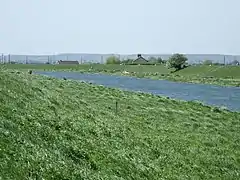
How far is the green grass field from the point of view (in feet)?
47.4

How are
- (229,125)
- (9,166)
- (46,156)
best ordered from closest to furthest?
1. (9,166)
2. (46,156)
3. (229,125)

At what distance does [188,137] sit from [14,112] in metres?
13.9

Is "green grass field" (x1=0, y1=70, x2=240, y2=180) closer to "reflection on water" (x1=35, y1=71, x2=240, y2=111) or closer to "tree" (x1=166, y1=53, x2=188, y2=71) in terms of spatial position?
"reflection on water" (x1=35, y1=71, x2=240, y2=111)

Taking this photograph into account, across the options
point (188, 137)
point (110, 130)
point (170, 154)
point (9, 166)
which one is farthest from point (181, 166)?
point (9, 166)

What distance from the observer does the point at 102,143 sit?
20750 mm

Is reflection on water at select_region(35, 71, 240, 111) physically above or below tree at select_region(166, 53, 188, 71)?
below

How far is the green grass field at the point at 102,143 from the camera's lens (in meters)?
14.5

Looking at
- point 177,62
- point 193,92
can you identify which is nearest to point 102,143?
point 193,92

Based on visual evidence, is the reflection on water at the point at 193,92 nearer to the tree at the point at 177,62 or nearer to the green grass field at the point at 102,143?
the green grass field at the point at 102,143

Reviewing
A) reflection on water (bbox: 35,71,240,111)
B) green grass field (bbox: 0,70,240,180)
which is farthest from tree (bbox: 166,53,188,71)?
green grass field (bbox: 0,70,240,180)

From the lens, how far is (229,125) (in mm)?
38562

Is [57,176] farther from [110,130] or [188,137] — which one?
[188,137]

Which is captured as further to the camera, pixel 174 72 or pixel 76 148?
pixel 174 72

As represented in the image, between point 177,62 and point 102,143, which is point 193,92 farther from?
point 177,62
